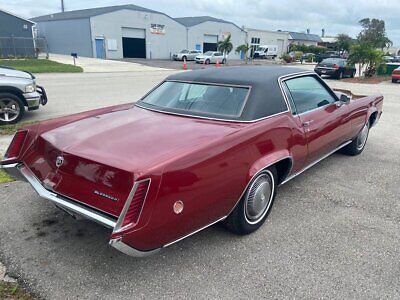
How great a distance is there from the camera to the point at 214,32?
52.2 meters

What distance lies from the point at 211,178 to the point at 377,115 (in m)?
4.53

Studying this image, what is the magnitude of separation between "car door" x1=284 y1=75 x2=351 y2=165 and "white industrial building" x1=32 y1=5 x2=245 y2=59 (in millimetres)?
39045

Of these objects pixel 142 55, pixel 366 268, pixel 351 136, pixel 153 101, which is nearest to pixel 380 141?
pixel 351 136

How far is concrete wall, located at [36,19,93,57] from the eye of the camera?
39500mm

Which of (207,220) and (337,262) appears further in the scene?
(337,262)

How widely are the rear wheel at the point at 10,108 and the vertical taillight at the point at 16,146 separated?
436 cm

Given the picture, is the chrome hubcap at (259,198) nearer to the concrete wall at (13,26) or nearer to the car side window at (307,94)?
the car side window at (307,94)

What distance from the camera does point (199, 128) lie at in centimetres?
293

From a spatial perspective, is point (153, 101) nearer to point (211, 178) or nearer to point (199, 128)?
point (199, 128)

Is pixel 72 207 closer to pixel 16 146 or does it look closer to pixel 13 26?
pixel 16 146

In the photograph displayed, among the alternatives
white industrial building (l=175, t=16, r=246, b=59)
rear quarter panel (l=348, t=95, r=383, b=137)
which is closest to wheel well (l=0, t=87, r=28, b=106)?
rear quarter panel (l=348, t=95, r=383, b=137)

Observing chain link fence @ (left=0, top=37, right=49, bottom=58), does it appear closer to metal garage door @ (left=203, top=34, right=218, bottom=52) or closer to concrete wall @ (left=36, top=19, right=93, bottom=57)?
concrete wall @ (left=36, top=19, right=93, bottom=57)

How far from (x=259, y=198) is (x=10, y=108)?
6150mm

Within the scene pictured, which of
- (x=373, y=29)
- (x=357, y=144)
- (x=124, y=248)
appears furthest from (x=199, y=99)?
(x=373, y=29)
